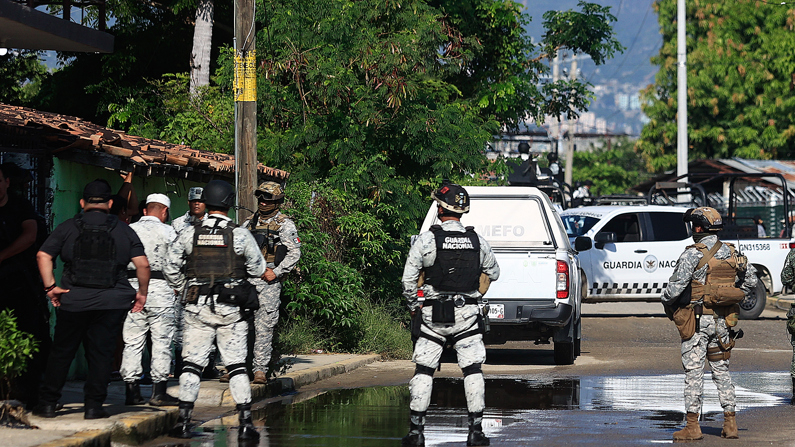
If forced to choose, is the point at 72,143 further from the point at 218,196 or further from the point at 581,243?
the point at 581,243

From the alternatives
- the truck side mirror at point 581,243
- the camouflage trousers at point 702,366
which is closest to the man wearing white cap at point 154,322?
the camouflage trousers at point 702,366

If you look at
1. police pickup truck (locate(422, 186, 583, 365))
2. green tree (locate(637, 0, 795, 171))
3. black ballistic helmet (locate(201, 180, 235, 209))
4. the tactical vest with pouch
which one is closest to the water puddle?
the tactical vest with pouch

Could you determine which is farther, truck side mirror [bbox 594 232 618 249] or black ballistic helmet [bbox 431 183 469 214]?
truck side mirror [bbox 594 232 618 249]

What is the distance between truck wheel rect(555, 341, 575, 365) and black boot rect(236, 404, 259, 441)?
241 inches

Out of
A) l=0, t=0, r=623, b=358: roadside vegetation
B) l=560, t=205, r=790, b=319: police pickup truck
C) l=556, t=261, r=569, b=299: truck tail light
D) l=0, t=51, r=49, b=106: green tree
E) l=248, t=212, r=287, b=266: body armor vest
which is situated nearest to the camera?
l=248, t=212, r=287, b=266: body armor vest

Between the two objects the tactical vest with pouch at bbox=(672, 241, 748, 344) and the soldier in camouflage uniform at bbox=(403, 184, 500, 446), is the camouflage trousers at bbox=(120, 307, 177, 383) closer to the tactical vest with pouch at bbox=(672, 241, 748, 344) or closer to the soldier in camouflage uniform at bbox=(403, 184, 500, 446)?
the soldier in camouflage uniform at bbox=(403, 184, 500, 446)

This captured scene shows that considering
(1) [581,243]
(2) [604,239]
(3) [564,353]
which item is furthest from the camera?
(2) [604,239]

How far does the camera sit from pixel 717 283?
8.30m

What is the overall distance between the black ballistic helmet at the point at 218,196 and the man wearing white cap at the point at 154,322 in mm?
771

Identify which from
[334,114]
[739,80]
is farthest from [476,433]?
[739,80]

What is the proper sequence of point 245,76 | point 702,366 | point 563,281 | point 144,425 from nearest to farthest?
point 144,425 → point 702,366 → point 245,76 → point 563,281

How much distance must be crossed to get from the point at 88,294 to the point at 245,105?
456 cm

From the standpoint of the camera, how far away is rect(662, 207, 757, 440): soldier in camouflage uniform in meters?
8.04

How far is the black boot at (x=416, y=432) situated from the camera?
7301 millimetres
